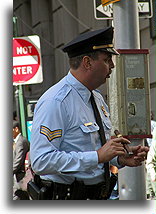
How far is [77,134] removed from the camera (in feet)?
10.1

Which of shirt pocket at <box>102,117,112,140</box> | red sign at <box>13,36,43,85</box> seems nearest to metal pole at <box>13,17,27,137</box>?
red sign at <box>13,36,43,85</box>

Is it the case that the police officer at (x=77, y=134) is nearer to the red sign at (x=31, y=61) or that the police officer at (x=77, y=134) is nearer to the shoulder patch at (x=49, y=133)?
the shoulder patch at (x=49, y=133)

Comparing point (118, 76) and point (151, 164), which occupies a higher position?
point (118, 76)

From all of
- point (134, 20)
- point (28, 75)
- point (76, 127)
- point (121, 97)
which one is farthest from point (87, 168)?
point (28, 75)

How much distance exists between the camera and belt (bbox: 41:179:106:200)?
3.14 meters

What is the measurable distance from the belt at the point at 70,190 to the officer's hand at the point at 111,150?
0.83 feet

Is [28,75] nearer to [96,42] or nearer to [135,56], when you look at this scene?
[135,56]

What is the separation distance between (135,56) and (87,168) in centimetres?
162

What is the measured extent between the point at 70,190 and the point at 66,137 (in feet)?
0.96

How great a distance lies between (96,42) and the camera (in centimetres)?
325

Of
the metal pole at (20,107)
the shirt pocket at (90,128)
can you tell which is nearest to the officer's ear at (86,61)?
the shirt pocket at (90,128)

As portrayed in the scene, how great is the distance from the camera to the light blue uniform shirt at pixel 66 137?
117 inches

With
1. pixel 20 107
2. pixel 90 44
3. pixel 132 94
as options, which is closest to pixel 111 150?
pixel 90 44

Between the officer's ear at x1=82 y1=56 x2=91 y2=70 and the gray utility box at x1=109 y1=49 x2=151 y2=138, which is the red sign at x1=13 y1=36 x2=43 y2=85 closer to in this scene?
the gray utility box at x1=109 y1=49 x2=151 y2=138
